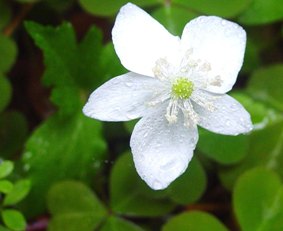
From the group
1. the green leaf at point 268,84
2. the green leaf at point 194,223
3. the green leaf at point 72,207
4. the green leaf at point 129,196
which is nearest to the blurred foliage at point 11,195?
the green leaf at point 72,207

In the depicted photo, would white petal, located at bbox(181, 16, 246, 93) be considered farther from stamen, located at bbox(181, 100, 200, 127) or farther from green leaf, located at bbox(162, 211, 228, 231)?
green leaf, located at bbox(162, 211, 228, 231)

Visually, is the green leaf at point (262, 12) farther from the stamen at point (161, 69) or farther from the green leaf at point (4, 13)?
the green leaf at point (4, 13)

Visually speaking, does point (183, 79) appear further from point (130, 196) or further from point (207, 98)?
point (130, 196)

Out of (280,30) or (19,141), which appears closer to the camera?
(19,141)

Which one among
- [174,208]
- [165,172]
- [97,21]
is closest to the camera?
[165,172]

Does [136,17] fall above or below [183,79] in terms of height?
above

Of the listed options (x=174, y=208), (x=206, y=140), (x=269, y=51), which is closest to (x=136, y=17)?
(x=206, y=140)
